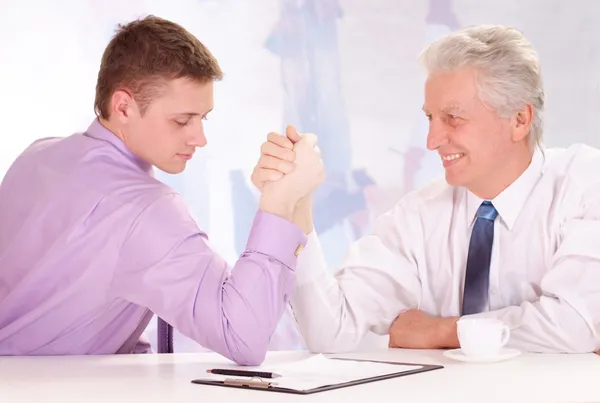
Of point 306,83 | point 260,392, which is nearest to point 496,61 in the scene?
point 260,392

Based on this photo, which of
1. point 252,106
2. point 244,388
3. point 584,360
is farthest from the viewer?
point 252,106

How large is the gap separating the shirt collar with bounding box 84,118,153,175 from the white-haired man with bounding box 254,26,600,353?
0.41 meters

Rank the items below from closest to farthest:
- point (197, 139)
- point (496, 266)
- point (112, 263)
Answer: point (112, 263) < point (197, 139) < point (496, 266)

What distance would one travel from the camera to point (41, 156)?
2281 mm

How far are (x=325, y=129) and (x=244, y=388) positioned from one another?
2.87 m

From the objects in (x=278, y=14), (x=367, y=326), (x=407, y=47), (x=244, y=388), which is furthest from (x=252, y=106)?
(x=244, y=388)

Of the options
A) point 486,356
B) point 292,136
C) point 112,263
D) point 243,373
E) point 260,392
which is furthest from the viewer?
point 292,136

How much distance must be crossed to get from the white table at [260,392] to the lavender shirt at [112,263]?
10 centimetres

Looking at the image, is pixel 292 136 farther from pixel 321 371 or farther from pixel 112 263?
pixel 321 371

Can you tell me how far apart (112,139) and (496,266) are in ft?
3.24

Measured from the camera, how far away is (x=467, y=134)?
2455 mm

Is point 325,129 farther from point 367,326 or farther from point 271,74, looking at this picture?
point 367,326

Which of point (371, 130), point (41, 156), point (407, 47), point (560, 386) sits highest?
point (407, 47)

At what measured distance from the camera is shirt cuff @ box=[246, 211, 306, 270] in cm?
205
